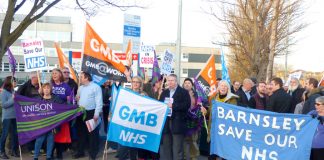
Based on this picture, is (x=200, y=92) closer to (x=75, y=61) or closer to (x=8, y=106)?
(x=8, y=106)

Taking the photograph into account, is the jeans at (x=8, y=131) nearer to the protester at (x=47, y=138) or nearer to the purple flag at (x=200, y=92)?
the protester at (x=47, y=138)

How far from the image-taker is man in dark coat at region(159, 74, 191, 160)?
8.38 meters

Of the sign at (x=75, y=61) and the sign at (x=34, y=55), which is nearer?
the sign at (x=34, y=55)

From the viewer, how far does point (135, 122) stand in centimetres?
854

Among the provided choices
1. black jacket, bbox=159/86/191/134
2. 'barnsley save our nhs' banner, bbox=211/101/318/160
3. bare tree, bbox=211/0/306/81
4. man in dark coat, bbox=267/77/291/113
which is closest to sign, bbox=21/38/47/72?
black jacket, bbox=159/86/191/134

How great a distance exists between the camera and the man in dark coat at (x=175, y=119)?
330 inches

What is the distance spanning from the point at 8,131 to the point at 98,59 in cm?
252

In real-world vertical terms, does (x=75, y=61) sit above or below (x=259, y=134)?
above

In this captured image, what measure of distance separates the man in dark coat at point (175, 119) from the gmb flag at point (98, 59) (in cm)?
179

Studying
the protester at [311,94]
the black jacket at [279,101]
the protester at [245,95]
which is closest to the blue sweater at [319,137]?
the protester at [311,94]

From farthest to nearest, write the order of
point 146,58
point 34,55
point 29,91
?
point 146,58 → point 34,55 → point 29,91

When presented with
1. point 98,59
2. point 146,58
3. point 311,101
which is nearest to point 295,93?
point 311,101

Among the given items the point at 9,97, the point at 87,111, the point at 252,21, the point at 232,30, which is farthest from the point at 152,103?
the point at 232,30

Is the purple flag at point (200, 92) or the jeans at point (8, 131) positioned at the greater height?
the purple flag at point (200, 92)
